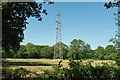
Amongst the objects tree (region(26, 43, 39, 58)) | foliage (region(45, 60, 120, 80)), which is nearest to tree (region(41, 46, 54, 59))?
tree (region(26, 43, 39, 58))

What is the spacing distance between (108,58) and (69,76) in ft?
6.98

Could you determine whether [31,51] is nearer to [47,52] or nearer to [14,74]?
[47,52]

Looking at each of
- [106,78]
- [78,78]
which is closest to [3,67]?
[78,78]

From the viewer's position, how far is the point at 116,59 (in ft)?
18.9

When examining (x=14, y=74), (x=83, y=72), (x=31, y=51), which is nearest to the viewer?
(x=14, y=74)

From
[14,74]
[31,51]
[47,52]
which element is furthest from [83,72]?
[47,52]

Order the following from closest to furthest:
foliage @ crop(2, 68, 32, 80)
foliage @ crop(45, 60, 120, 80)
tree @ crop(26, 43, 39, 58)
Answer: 1. foliage @ crop(2, 68, 32, 80)
2. foliage @ crop(45, 60, 120, 80)
3. tree @ crop(26, 43, 39, 58)

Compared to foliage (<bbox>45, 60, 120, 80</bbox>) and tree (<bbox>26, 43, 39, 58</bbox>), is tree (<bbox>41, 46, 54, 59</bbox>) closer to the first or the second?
tree (<bbox>26, 43, 39, 58</bbox>)

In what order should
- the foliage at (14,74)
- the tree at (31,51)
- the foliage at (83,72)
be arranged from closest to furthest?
the foliage at (14,74) < the foliage at (83,72) < the tree at (31,51)

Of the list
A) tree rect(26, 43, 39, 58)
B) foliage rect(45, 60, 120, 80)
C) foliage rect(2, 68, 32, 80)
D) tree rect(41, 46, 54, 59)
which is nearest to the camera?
foliage rect(2, 68, 32, 80)

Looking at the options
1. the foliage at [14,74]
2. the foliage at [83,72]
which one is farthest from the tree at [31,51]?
the foliage at [83,72]

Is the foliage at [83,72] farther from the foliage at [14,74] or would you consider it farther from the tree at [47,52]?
the tree at [47,52]

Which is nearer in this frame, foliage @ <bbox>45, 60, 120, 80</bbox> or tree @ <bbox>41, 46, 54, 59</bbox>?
foliage @ <bbox>45, 60, 120, 80</bbox>

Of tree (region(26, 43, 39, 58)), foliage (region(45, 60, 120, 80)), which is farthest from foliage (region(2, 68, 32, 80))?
tree (region(26, 43, 39, 58))
